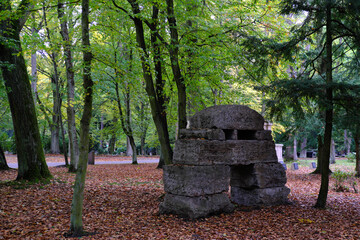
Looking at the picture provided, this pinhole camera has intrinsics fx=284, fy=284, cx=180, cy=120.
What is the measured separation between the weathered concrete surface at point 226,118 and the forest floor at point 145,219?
2086 mm

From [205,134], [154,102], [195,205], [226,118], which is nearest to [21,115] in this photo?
[154,102]

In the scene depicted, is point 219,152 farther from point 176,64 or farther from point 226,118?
point 176,64

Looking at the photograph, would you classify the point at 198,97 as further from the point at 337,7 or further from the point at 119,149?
the point at 119,149

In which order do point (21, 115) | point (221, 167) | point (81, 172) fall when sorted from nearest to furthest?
point (81, 172) → point (221, 167) → point (21, 115)

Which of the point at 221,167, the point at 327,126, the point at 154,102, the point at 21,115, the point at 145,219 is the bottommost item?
the point at 145,219

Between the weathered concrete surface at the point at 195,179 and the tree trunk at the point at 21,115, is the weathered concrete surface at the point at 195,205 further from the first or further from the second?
the tree trunk at the point at 21,115

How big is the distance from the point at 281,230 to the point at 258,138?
8.02ft

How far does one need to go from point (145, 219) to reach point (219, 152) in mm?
2237

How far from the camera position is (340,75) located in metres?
12.9

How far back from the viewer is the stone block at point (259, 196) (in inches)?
288

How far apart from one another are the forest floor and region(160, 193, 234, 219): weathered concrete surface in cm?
16

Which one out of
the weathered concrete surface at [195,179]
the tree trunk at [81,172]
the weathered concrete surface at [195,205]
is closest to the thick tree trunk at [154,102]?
the weathered concrete surface at [195,179]

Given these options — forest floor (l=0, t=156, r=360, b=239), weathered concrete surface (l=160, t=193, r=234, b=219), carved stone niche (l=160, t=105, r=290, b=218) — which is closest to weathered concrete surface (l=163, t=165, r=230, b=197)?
carved stone niche (l=160, t=105, r=290, b=218)

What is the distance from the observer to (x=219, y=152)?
21.8 feet
